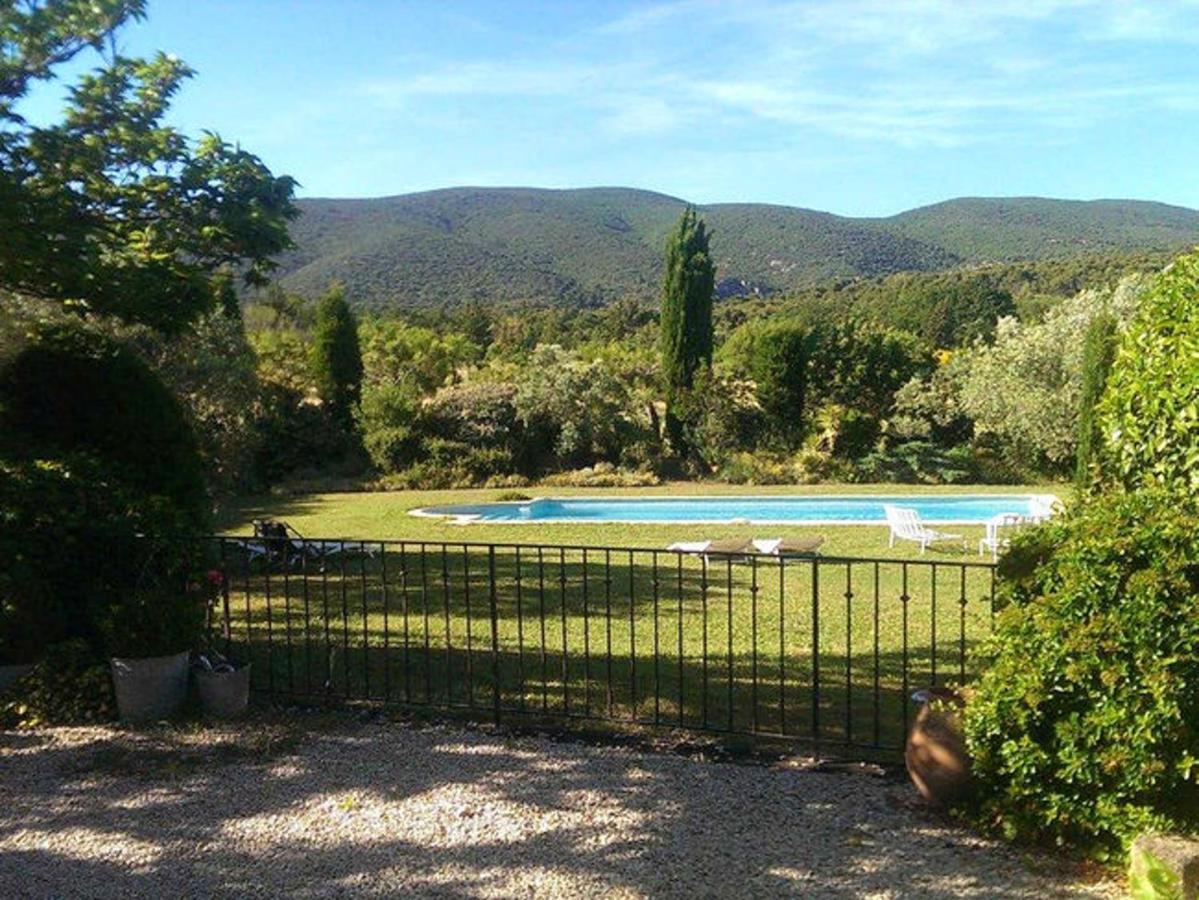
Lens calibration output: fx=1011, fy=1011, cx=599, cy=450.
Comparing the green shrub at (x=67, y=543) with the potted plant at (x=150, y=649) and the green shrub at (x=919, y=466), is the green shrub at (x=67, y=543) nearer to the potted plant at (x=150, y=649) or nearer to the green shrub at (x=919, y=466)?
the potted plant at (x=150, y=649)

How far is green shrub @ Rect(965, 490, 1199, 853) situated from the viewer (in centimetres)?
375

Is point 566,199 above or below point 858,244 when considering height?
above

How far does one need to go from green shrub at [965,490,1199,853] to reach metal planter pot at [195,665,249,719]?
4.09 meters

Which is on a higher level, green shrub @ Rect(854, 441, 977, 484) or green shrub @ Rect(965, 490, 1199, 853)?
green shrub @ Rect(965, 490, 1199, 853)

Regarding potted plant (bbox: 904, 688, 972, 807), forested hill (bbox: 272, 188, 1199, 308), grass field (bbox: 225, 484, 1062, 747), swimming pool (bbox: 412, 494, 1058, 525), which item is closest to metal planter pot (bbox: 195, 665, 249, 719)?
grass field (bbox: 225, 484, 1062, 747)

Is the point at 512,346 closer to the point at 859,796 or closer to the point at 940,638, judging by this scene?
the point at 940,638

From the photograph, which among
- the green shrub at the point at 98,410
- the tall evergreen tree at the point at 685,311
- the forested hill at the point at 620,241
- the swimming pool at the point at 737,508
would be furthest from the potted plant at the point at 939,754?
the forested hill at the point at 620,241

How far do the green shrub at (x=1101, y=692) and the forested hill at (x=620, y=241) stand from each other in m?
53.6

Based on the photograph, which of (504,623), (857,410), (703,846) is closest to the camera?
(703,846)

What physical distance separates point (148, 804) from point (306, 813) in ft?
2.58

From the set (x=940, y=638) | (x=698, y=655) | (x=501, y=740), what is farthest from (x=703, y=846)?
(x=940, y=638)

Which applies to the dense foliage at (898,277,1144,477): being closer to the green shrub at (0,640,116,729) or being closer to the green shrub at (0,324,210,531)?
the green shrub at (0,324,210,531)

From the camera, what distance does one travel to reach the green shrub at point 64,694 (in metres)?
5.94

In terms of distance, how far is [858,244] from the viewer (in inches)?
2697
